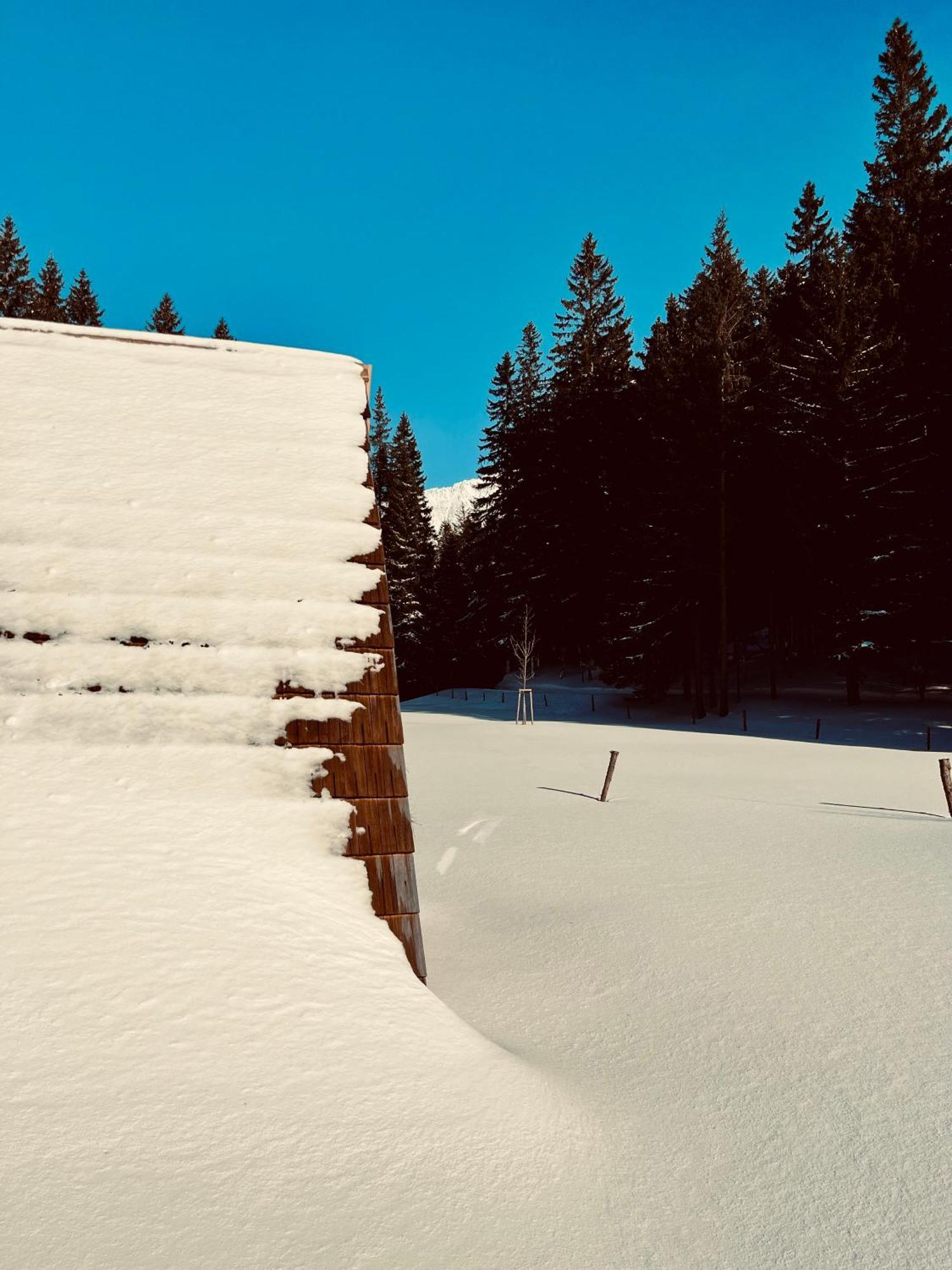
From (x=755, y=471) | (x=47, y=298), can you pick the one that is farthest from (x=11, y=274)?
(x=755, y=471)

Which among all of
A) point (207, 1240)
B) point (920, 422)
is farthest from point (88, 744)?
point (920, 422)

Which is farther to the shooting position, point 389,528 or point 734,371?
point 389,528

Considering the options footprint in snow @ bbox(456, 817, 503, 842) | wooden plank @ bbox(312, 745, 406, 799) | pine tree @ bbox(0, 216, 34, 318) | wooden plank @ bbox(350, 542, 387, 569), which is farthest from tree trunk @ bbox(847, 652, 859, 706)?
pine tree @ bbox(0, 216, 34, 318)

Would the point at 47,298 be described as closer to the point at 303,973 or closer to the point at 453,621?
the point at 453,621

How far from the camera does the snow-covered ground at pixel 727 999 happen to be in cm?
299

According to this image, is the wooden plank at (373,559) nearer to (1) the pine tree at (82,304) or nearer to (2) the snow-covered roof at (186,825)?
(2) the snow-covered roof at (186,825)

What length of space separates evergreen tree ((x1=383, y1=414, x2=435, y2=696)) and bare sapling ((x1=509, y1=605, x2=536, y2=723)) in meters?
7.50

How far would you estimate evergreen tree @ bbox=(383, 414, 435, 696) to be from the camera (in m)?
47.7

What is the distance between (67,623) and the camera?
466 centimetres

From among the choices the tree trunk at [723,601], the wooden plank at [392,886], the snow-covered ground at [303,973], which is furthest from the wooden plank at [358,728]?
the tree trunk at [723,601]

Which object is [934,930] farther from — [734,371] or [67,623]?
[734,371]

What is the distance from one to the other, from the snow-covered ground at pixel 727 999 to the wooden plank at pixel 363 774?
169 cm

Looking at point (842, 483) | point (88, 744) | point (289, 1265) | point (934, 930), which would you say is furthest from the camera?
point (842, 483)

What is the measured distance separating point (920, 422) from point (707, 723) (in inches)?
568
